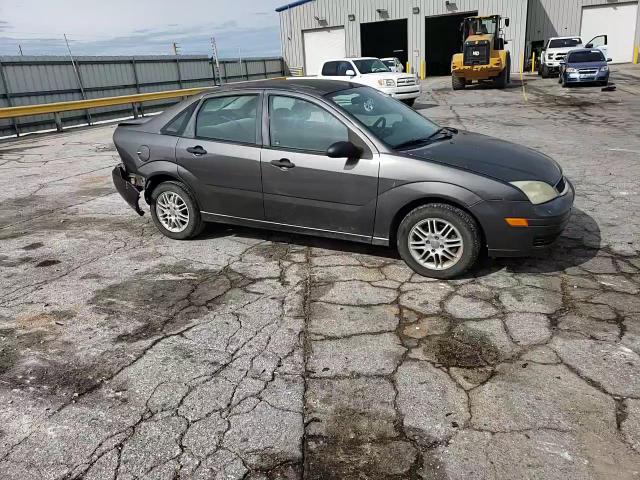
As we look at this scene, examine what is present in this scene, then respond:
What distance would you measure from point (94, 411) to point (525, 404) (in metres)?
2.39

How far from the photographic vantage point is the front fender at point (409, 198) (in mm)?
3983

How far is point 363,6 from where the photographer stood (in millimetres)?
34875

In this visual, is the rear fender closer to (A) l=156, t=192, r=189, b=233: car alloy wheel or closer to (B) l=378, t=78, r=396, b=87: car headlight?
(A) l=156, t=192, r=189, b=233: car alloy wheel

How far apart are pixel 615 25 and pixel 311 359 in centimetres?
3648

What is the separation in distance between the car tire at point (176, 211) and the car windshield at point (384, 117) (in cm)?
182

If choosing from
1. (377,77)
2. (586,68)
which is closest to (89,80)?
(377,77)

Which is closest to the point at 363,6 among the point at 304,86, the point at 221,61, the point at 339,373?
the point at 221,61

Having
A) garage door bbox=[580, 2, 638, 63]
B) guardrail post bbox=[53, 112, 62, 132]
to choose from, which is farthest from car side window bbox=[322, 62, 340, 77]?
garage door bbox=[580, 2, 638, 63]

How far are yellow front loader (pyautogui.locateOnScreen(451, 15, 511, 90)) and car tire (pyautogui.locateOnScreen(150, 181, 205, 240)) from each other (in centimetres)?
1957

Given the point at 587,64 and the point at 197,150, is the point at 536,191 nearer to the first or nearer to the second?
the point at 197,150

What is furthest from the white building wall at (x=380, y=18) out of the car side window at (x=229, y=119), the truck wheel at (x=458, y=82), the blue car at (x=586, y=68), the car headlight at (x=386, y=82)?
the car side window at (x=229, y=119)

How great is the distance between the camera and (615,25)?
104 feet

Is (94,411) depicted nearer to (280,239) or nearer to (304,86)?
(280,239)

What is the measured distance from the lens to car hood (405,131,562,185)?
161 inches
